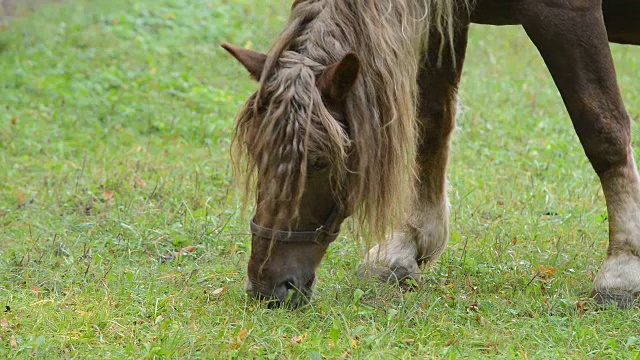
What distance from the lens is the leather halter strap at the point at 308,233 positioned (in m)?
3.84

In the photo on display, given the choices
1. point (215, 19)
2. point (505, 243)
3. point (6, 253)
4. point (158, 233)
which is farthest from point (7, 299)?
point (215, 19)

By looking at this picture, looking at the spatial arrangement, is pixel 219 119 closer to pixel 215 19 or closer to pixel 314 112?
pixel 215 19

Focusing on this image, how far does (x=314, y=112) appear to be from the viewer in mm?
3715

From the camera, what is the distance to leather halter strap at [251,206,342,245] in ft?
12.6

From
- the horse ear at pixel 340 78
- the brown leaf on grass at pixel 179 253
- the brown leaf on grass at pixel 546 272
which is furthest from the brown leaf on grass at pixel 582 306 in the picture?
the brown leaf on grass at pixel 179 253

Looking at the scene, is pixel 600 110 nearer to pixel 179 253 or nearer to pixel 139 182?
pixel 179 253

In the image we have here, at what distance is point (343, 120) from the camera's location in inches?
151

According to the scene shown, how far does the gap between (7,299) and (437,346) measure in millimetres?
1885

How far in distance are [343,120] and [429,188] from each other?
4.19 feet

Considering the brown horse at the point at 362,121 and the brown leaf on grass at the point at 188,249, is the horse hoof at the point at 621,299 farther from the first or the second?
the brown leaf on grass at the point at 188,249

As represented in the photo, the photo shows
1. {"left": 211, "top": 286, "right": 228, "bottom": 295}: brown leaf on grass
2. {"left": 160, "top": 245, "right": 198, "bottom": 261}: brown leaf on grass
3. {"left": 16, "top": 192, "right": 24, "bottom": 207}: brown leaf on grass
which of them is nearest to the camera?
{"left": 211, "top": 286, "right": 228, "bottom": 295}: brown leaf on grass

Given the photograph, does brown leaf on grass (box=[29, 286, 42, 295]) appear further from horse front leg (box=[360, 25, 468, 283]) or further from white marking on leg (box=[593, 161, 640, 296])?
white marking on leg (box=[593, 161, 640, 296])

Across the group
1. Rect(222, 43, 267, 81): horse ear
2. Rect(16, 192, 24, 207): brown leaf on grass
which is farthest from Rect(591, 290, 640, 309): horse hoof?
Rect(16, 192, 24, 207): brown leaf on grass

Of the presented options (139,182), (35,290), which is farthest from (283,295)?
(139,182)
